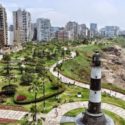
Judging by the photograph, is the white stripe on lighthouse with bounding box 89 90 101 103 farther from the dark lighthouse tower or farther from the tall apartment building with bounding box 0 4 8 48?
the tall apartment building with bounding box 0 4 8 48

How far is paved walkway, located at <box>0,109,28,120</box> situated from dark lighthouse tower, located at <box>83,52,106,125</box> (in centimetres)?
1081

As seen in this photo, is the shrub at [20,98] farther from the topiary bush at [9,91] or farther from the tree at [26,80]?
the tree at [26,80]

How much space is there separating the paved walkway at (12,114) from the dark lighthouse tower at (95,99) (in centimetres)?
1081

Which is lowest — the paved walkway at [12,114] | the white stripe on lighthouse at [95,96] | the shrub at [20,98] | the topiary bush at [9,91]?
the paved walkway at [12,114]

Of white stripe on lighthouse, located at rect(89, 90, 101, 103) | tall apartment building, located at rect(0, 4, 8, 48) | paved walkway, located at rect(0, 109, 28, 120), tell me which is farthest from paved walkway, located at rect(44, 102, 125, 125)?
tall apartment building, located at rect(0, 4, 8, 48)

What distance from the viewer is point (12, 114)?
45875 mm

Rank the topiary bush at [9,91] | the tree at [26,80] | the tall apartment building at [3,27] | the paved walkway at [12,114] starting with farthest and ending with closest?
the tall apartment building at [3,27]
the tree at [26,80]
the topiary bush at [9,91]
the paved walkway at [12,114]

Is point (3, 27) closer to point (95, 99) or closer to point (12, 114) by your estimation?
point (12, 114)

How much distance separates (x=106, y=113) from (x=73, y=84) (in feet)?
61.2

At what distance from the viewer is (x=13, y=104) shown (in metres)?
50.3

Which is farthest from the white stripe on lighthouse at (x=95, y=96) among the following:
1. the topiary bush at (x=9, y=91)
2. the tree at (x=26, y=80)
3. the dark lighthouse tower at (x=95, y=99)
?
the tree at (x=26, y=80)

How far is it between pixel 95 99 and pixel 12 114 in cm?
1491

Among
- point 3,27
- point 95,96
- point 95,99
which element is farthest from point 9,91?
point 3,27

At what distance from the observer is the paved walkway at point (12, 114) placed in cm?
4459
